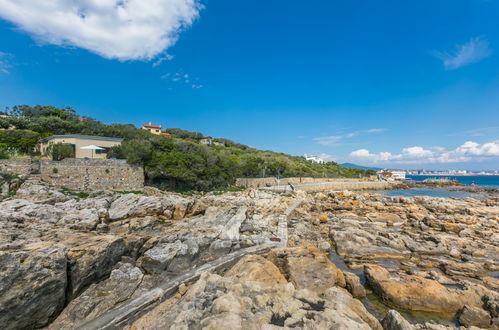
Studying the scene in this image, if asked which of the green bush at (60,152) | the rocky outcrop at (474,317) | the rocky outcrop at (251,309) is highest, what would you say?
the green bush at (60,152)

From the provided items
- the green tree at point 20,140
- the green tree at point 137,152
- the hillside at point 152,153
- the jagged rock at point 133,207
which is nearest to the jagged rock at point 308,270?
the jagged rock at point 133,207

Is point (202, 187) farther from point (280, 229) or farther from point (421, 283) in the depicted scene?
point (421, 283)

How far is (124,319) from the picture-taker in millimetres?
5105

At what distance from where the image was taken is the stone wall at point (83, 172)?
17.6 meters

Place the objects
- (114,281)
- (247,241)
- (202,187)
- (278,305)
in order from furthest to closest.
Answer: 1. (202,187)
2. (247,241)
3. (114,281)
4. (278,305)

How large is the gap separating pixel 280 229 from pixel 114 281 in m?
8.54

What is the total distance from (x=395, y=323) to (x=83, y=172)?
2430cm

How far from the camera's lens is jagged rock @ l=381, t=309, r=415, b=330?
486 cm

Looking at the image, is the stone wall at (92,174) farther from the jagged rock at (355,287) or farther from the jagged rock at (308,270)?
the jagged rock at (355,287)

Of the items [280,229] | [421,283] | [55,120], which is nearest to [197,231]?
[280,229]

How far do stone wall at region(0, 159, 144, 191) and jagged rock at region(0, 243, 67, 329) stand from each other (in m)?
16.3

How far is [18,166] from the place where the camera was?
17172 millimetres

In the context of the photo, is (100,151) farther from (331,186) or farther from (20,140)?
(331,186)

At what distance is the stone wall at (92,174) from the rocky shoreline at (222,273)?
436 centimetres
